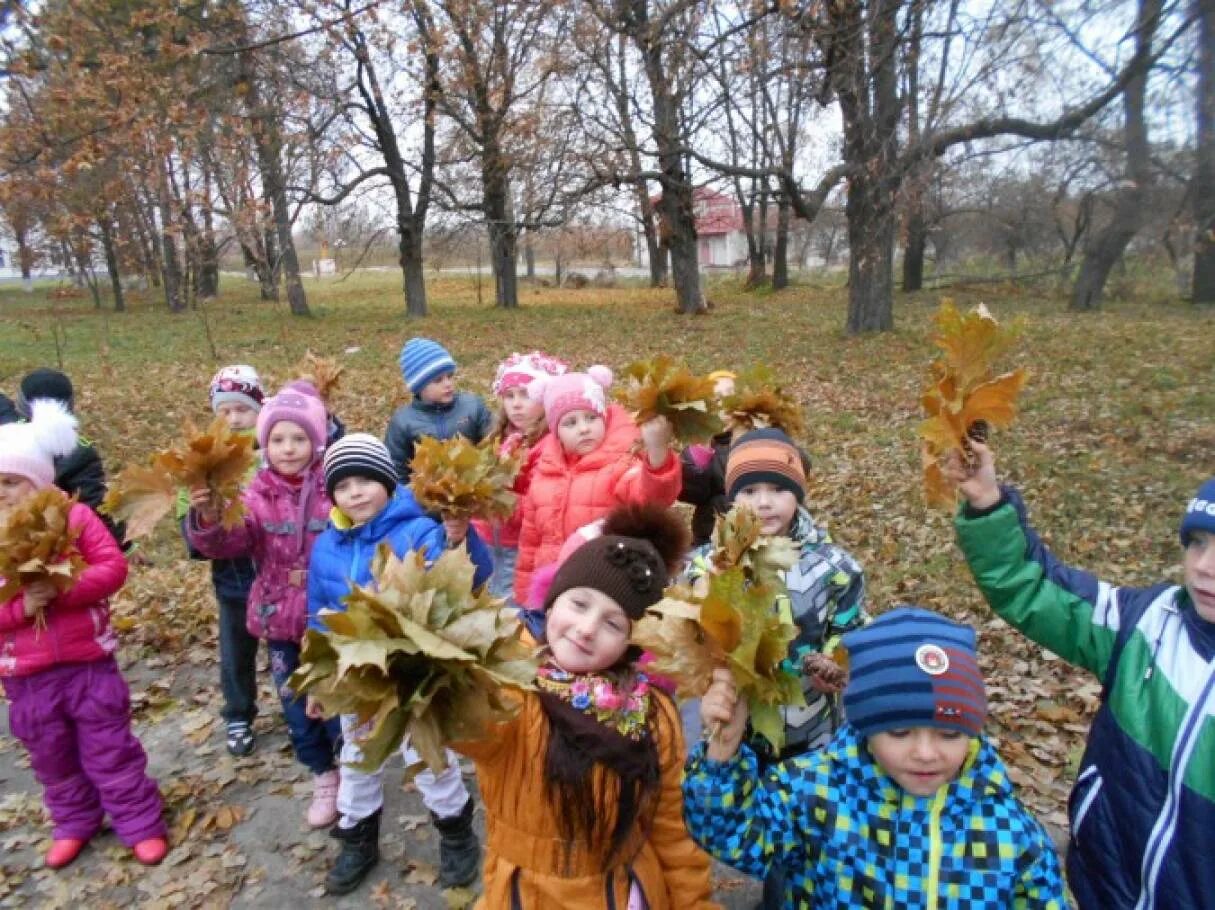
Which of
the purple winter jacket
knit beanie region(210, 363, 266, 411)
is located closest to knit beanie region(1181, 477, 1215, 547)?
the purple winter jacket

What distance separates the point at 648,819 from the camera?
7.33ft

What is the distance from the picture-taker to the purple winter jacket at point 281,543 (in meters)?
3.66

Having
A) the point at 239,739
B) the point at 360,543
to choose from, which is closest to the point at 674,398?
the point at 360,543

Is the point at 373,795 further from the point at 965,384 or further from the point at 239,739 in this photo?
the point at 965,384

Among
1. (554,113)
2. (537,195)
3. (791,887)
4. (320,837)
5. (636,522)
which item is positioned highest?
(554,113)

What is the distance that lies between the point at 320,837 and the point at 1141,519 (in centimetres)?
661

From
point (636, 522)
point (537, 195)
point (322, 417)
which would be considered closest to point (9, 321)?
point (537, 195)

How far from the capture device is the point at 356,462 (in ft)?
10.7

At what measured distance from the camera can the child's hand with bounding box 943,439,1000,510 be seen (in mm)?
2082

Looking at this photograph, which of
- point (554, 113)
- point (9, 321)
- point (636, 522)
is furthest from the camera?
point (9, 321)

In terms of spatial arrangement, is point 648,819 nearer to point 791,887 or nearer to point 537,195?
point 791,887

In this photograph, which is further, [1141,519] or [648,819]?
[1141,519]

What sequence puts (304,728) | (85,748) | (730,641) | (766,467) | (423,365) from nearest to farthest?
(730,641) → (766,467) → (85,748) → (304,728) → (423,365)

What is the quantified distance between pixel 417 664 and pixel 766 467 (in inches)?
67.3
